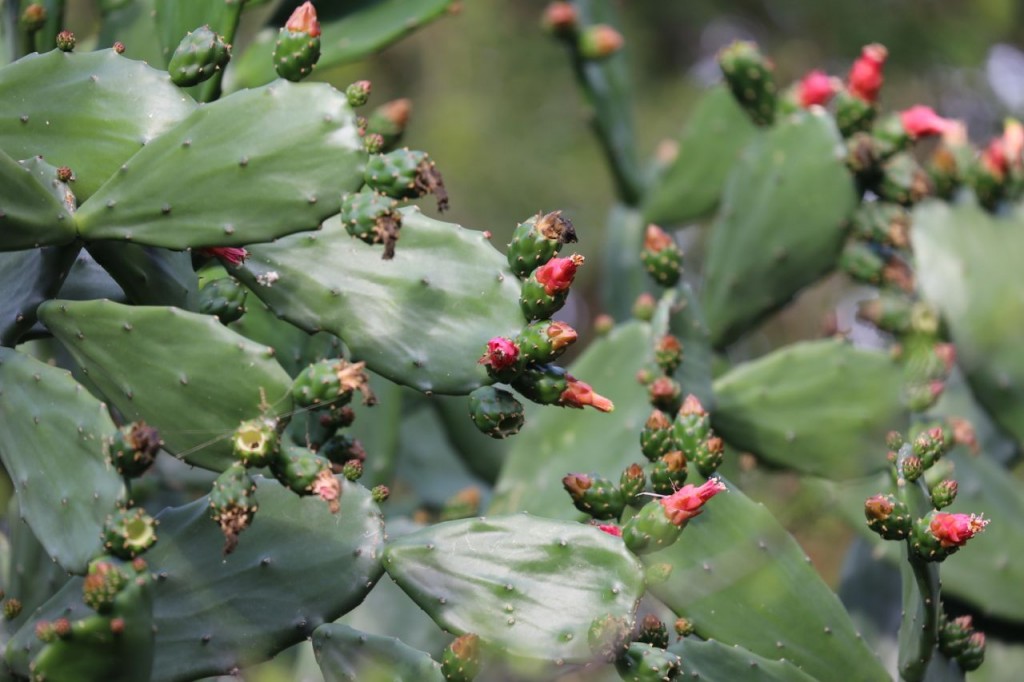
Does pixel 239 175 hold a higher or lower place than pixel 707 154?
higher

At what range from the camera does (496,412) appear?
4.89ft

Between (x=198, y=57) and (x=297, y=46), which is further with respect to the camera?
(x=198, y=57)

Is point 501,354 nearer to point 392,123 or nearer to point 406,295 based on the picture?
point 406,295

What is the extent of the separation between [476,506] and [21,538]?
0.80m

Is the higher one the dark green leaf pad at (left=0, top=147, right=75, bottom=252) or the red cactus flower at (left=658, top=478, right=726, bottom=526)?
Answer: the dark green leaf pad at (left=0, top=147, right=75, bottom=252)

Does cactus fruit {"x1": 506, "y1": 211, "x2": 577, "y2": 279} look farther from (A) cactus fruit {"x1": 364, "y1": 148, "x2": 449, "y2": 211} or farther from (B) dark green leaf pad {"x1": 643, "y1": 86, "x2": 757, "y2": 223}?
(B) dark green leaf pad {"x1": 643, "y1": 86, "x2": 757, "y2": 223}

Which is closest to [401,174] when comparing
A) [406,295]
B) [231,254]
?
[406,295]

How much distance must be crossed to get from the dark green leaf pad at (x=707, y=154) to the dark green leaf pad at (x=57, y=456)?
1.82m

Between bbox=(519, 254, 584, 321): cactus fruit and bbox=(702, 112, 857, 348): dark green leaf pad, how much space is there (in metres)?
1.16

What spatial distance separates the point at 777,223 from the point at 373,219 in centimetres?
132

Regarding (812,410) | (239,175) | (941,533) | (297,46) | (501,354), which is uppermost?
(297,46)

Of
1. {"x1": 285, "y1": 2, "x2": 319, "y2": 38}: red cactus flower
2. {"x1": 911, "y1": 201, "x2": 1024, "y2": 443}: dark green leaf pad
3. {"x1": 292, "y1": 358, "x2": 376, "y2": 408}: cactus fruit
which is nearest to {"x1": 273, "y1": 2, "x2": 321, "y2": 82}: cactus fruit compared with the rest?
{"x1": 285, "y1": 2, "x2": 319, "y2": 38}: red cactus flower

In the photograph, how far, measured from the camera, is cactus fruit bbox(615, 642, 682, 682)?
145 centimetres

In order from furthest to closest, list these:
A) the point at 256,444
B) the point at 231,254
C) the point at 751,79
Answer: the point at 751,79, the point at 231,254, the point at 256,444
